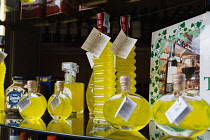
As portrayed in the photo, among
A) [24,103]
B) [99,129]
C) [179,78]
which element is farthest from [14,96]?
[179,78]

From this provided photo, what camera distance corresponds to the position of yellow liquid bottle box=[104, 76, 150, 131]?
2.78 ft

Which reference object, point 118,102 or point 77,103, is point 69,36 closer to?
point 77,103

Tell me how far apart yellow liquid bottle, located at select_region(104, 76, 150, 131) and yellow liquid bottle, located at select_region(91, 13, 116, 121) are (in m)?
0.17

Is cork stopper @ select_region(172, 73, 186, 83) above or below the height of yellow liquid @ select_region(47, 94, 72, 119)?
above

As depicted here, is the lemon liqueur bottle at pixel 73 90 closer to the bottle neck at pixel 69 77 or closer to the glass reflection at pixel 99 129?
the bottle neck at pixel 69 77

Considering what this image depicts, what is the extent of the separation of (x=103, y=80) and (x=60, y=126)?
0.81 ft

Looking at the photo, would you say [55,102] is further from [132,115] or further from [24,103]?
[132,115]

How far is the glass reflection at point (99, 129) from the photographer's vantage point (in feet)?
2.76

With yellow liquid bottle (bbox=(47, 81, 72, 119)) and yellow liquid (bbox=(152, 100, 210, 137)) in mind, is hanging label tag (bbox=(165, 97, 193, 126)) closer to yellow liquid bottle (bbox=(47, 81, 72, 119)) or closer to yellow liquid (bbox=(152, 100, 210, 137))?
yellow liquid (bbox=(152, 100, 210, 137))

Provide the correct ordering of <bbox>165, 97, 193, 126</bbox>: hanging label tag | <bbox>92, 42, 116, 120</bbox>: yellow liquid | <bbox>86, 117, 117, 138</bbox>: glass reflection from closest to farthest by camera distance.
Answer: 1. <bbox>165, 97, 193, 126</bbox>: hanging label tag
2. <bbox>86, 117, 117, 138</bbox>: glass reflection
3. <bbox>92, 42, 116, 120</bbox>: yellow liquid

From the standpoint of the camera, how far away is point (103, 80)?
1.08 metres

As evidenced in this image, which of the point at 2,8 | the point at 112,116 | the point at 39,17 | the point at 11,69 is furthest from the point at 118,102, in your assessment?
the point at 2,8

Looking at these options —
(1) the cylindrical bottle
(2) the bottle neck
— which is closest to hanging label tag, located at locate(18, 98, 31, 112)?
(2) the bottle neck

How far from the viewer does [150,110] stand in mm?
891
